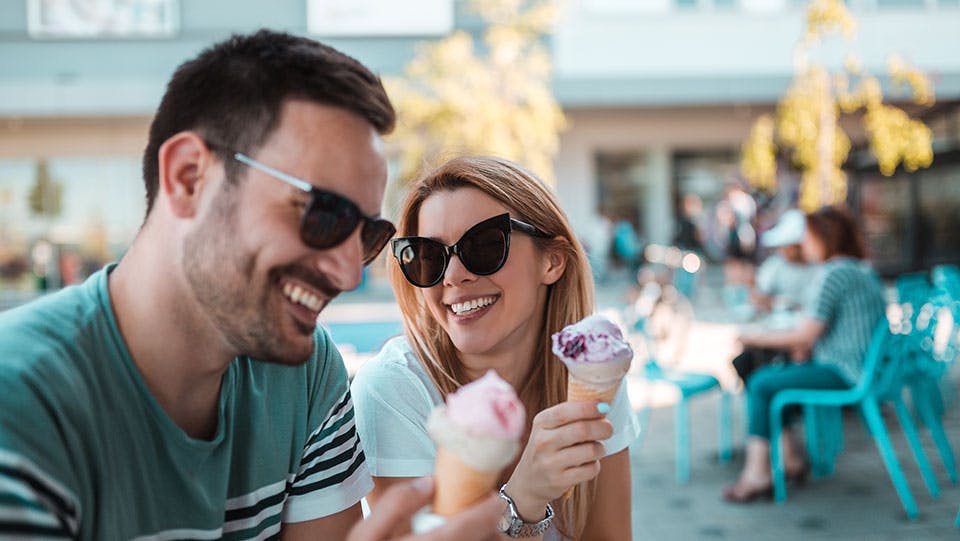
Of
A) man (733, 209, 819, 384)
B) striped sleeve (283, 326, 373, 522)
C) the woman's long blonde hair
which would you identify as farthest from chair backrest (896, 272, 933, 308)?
striped sleeve (283, 326, 373, 522)

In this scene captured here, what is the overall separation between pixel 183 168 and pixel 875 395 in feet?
15.5

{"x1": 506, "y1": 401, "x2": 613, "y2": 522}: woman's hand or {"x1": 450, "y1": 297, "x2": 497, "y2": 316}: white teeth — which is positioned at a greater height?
{"x1": 450, "y1": 297, "x2": 497, "y2": 316}: white teeth

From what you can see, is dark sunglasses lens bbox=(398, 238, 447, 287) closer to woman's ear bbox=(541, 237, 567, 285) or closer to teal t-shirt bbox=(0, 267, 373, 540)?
woman's ear bbox=(541, 237, 567, 285)

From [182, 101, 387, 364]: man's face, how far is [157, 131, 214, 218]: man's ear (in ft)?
0.10

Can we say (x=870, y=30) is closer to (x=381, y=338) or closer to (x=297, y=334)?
(x=381, y=338)

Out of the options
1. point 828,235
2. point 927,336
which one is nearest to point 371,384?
point 828,235

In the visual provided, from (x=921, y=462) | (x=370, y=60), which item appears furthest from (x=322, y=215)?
(x=370, y=60)

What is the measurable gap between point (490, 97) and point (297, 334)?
44.0 feet

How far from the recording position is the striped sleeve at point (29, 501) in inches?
42.8

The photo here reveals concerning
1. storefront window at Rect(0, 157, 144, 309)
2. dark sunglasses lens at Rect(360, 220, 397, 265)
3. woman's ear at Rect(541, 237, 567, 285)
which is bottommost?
woman's ear at Rect(541, 237, 567, 285)

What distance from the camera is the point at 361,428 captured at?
6.72ft

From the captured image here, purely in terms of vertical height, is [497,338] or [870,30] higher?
[870,30]

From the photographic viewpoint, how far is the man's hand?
121 centimetres

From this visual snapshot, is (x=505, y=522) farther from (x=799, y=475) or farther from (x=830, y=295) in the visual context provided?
(x=799, y=475)
